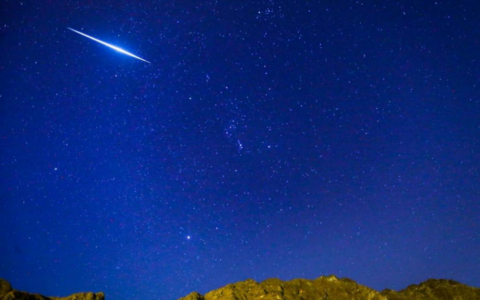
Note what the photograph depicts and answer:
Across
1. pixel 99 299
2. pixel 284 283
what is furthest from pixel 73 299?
pixel 284 283

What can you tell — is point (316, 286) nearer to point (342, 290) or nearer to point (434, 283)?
point (342, 290)

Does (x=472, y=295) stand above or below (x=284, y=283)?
below

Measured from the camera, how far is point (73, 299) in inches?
505

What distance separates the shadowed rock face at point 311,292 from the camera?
1555 cm

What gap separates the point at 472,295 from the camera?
1911cm

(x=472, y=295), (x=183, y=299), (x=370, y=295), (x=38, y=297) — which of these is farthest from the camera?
(x=472, y=295)

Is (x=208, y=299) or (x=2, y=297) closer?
(x=2, y=297)

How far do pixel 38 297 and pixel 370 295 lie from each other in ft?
55.3

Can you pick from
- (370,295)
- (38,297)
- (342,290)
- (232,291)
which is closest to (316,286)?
(342,290)

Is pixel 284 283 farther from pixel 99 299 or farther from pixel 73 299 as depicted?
pixel 73 299

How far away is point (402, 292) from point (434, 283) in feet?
9.70

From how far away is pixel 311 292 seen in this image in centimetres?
1648

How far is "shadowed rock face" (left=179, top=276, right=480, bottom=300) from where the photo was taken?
51.0ft

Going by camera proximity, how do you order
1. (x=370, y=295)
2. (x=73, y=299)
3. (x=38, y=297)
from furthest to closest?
(x=370, y=295)
(x=73, y=299)
(x=38, y=297)
